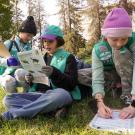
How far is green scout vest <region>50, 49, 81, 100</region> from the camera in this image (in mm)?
4473

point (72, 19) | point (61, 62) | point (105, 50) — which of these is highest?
point (105, 50)

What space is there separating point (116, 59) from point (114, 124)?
40.1 inches

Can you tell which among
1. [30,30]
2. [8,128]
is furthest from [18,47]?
[8,128]

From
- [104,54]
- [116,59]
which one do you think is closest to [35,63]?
[104,54]

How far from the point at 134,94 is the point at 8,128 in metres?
1.33

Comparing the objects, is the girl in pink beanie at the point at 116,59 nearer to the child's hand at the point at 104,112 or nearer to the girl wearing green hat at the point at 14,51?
the child's hand at the point at 104,112

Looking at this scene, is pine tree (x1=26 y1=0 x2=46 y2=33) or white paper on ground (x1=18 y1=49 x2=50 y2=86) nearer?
white paper on ground (x1=18 y1=49 x2=50 y2=86)

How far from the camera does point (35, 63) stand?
4.05 meters

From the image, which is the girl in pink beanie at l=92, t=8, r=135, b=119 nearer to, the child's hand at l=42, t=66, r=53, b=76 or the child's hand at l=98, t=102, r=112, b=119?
the child's hand at l=98, t=102, r=112, b=119

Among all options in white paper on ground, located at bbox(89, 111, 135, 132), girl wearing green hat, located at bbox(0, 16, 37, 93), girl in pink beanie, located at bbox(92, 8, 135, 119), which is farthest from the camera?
girl wearing green hat, located at bbox(0, 16, 37, 93)

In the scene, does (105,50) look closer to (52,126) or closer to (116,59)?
(116,59)

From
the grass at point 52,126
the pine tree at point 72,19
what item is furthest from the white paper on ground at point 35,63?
the pine tree at point 72,19

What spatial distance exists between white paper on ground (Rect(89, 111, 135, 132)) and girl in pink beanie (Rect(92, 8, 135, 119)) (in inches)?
2.6

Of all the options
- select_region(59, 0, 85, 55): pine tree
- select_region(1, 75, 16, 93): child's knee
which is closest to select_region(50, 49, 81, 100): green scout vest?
select_region(1, 75, 16, 93): child's knee
